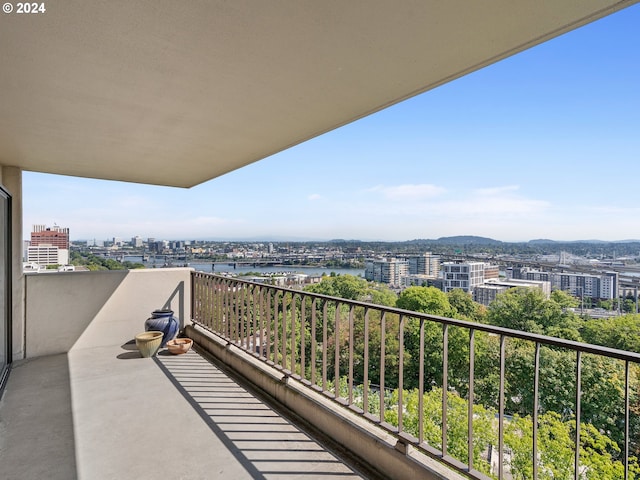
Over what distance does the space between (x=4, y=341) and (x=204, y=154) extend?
120 inches

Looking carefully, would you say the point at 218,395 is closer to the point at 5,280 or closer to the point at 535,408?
the point at 535,408

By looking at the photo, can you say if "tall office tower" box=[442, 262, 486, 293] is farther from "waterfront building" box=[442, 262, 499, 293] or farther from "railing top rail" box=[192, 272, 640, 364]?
"railing top rail" box=[192, 272, 640, 364]

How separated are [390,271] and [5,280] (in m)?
27.9

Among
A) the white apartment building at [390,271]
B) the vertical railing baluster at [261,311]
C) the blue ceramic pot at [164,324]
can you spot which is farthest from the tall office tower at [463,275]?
the vertical railing baluster at [261,311]

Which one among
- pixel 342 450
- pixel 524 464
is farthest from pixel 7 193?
pixel 524 464

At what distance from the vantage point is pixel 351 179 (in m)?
37.3

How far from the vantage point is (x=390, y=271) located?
29.9 metres

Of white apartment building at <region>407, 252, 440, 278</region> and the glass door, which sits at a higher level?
the glass door

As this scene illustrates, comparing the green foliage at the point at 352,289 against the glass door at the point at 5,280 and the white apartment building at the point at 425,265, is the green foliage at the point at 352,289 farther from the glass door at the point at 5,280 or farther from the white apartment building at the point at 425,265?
the glass door at the point at 5,280

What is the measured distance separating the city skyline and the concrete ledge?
11823mm

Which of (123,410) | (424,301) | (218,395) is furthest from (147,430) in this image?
(424,301)

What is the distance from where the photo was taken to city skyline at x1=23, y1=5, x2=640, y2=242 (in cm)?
1889

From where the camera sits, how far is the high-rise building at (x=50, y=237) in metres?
Result: 5.59

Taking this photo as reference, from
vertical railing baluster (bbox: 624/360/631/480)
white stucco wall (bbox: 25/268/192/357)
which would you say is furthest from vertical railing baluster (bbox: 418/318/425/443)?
white stucco wall (bbox: 25/268/192/357)
